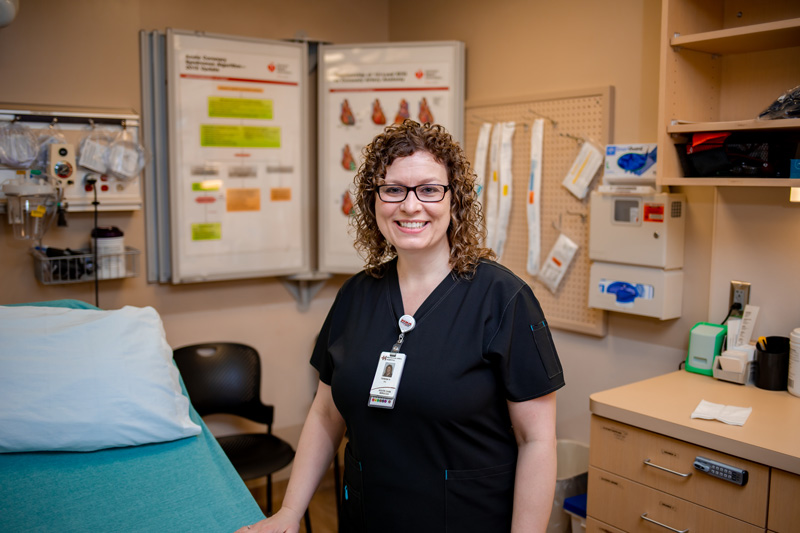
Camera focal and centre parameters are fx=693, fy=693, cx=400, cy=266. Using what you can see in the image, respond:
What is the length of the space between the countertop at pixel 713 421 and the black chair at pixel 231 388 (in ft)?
4.78

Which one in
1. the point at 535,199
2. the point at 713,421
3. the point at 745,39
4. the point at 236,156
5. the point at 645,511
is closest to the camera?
the point at 713,421

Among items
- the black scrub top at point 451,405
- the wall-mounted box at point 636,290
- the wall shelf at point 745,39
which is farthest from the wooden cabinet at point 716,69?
the black scrub top at point 451,405

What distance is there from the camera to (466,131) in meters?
3.39

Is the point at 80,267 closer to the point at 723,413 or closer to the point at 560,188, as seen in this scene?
the point at 560,188

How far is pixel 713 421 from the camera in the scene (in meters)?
1.92

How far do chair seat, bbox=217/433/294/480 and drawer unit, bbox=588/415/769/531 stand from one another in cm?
129

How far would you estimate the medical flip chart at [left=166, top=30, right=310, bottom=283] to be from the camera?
10.1ft

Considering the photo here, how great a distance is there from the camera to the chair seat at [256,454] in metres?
2.77

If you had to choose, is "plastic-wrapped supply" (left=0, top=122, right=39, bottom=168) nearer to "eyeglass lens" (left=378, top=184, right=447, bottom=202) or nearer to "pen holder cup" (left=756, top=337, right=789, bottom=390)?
"eyeglass lens" (left=378, top=184, right=447, bottom=202)

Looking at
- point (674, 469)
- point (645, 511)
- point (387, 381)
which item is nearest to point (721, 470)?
point (674, 469)

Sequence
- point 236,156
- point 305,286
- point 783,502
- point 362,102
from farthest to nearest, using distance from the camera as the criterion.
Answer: point 305,286, point 362,102, point 236,156, point 783,502

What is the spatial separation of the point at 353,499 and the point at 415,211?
64cm

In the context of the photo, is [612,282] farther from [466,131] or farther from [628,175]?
[466,131]

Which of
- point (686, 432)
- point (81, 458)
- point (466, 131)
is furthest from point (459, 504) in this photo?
point (466, 131)
